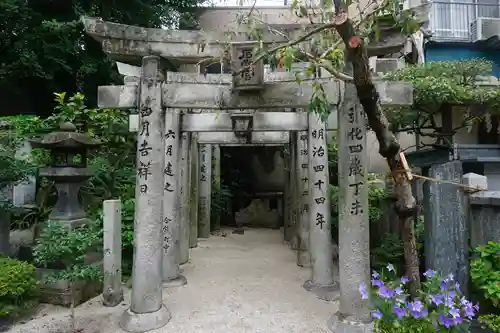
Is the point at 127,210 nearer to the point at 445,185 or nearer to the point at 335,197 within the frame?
the point at 335,197

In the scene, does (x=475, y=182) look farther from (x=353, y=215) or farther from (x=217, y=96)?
(x=217, y=96)

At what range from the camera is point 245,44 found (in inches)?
198

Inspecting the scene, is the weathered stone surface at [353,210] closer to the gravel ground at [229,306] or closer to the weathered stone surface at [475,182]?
the gravel ground at [229,306]

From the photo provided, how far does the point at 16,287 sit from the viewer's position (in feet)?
17.8

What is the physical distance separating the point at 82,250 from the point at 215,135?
612cm

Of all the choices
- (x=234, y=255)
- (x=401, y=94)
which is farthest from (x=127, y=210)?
(x=401, y=94)

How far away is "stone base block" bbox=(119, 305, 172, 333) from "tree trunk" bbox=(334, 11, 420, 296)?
337cm

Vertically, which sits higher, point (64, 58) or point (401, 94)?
point (64, 58)

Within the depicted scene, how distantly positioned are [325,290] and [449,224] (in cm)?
262

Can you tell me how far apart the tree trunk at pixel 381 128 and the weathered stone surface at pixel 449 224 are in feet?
4.46

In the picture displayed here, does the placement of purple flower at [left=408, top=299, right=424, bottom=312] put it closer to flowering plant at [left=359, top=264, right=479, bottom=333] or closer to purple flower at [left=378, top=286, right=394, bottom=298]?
flowering plant at [left=359, top=264, right=479, bottom=333]

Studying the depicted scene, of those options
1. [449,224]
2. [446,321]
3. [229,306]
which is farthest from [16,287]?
[449,224]

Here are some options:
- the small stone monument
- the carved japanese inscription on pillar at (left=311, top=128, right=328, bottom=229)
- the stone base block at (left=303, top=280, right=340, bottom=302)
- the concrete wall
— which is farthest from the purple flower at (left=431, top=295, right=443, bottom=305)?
the concrete wall

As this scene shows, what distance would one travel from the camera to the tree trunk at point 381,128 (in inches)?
120
